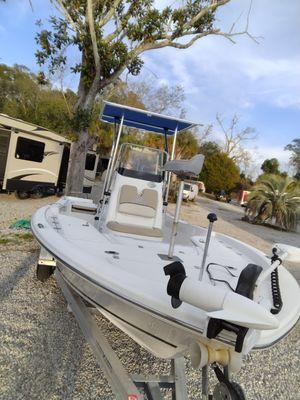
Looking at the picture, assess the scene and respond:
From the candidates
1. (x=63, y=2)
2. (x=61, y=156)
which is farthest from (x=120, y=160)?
(x=61, y=156)

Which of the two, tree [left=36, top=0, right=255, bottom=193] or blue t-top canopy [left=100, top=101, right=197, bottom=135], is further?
tree [left=36, top=0, right=255, bottom=193]

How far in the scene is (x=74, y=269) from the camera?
7.33 ft

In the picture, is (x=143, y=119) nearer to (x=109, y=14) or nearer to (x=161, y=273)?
(x=161, y=273)

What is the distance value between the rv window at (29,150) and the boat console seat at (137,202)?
7.81m

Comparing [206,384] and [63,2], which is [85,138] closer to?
[63,2]

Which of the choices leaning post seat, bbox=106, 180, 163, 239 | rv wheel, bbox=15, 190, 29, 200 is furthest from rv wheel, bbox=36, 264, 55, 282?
rv wheel, bbox=15, 190, 29, 200

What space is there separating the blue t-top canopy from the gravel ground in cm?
238

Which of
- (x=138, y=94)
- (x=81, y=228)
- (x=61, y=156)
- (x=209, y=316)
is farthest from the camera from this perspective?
(x=138, y=94)

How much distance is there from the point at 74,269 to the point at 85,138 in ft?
20.6

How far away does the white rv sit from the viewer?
1012 centimetres

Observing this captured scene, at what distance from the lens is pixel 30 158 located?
35.4ft

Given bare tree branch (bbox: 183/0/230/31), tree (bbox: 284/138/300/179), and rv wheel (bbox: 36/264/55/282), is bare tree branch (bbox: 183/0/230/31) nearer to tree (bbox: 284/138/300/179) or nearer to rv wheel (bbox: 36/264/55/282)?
rv wheel (bbox: 36/264/55/282)

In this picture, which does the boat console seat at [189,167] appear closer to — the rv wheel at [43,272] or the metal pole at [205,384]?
the metal pole at [205,384]

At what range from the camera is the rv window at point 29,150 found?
1038cm
